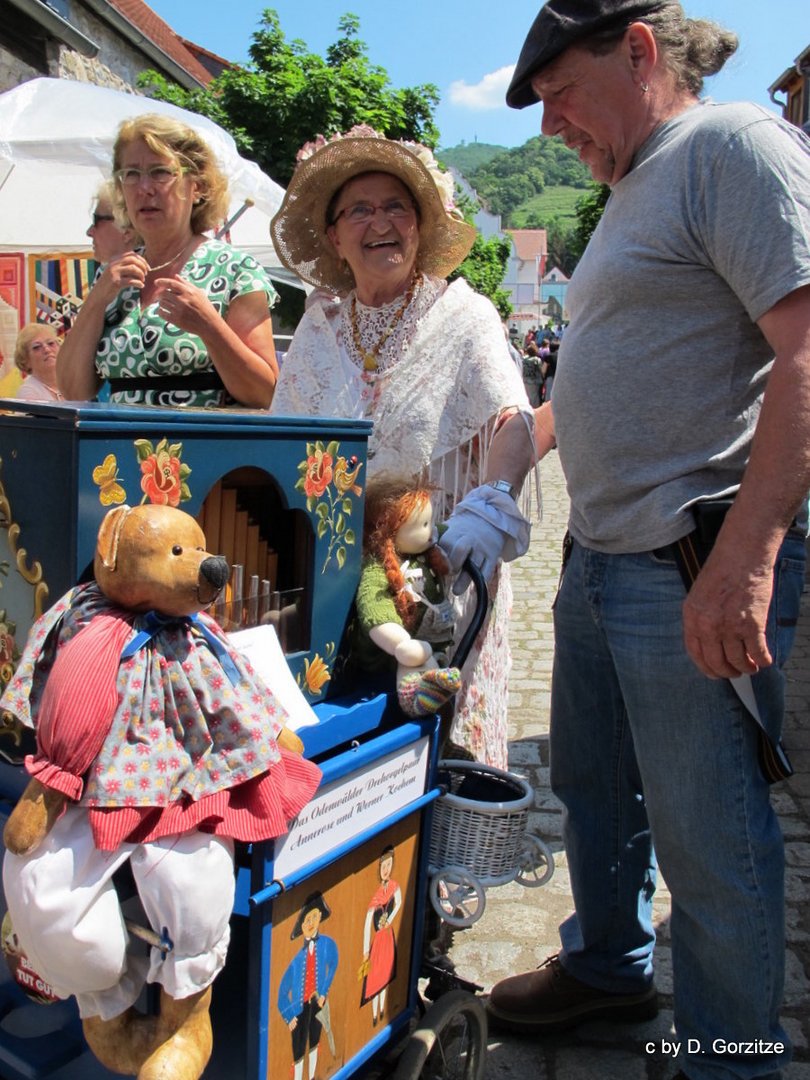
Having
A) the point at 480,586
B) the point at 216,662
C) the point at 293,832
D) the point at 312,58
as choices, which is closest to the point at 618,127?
the point at 480,586

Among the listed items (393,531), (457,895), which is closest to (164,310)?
(393,531)

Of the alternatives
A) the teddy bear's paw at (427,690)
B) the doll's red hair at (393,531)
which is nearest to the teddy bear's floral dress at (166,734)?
the teddy bear's paw at (427,690)

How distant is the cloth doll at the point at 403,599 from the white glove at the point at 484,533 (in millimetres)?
44

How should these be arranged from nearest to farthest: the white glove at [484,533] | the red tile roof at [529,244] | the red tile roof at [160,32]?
the white glove at [484,533] < the red tile roof at [160,32] < the red tile roof at [529,244]

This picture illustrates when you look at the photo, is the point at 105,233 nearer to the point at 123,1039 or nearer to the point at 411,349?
the point at 411,349

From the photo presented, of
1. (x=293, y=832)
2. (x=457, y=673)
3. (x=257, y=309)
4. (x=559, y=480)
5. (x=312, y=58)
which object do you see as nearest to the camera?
(x=293, y=832)

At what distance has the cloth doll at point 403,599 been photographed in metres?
1.66

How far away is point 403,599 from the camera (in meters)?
1.74

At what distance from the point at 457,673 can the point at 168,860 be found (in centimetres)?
61

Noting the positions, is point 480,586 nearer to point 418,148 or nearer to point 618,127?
point 618,127

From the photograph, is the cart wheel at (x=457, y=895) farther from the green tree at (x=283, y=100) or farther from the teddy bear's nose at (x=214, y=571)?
the green tree at (x=283, y=100)

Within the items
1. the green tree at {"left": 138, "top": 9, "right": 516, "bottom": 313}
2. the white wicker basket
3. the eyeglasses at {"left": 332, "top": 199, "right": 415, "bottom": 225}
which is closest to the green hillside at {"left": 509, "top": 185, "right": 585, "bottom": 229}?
the green tree at {"left": 138, "top": 9, "right": 516, "bottom": 313}

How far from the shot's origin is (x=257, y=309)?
2428mm

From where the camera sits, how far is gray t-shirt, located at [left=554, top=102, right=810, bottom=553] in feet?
4.78
